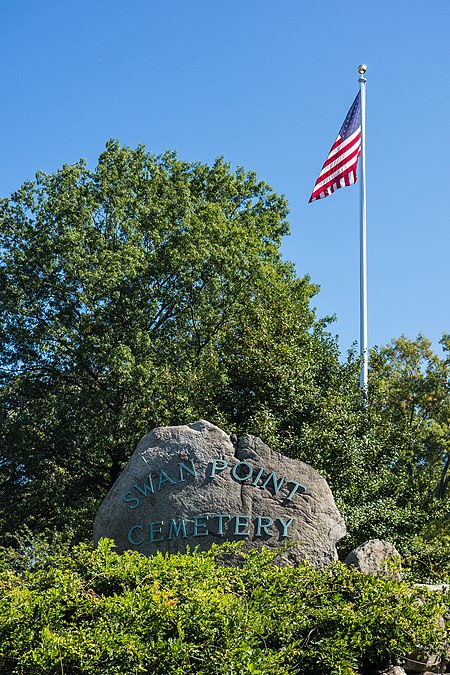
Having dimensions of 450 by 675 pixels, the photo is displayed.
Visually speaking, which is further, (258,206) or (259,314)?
(258,206)

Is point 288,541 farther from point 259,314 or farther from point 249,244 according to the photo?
point 249,244

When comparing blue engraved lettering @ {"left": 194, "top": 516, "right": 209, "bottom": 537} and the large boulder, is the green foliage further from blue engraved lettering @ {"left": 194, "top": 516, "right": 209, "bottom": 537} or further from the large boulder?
blue engraved lettering @ {"left": 194, "top": 516, "right": 209, "bottom": 537}

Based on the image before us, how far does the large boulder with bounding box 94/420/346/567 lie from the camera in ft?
26.7

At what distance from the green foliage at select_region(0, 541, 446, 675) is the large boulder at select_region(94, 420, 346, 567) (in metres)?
1.98

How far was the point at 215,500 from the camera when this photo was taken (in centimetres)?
830

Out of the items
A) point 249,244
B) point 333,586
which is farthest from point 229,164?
point 333,586

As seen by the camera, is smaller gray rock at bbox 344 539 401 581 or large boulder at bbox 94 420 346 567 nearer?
smaller gray rock at bbox 344 539 401 581

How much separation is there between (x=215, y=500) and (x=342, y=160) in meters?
11.0

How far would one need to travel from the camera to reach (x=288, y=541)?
26.4ft

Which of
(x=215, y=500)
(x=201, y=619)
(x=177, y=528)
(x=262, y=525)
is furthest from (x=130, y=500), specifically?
(x=201, y=619)

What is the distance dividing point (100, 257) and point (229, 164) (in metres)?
6.40

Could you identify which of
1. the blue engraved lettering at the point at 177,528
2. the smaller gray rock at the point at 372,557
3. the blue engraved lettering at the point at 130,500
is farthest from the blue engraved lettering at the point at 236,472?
the smaller gray rock at the point at 372,557

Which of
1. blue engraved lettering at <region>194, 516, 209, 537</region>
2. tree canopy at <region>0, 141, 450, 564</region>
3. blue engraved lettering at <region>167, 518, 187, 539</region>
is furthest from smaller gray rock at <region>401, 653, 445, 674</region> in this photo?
tree canopy at <region>0, 141, 450, 564</region>

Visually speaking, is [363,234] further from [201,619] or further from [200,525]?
[201,619]
